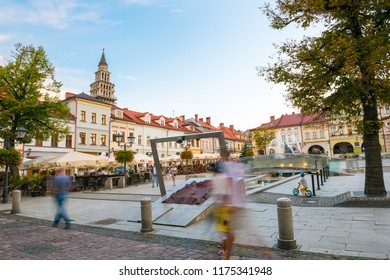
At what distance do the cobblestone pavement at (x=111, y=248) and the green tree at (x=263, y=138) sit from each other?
177 ft

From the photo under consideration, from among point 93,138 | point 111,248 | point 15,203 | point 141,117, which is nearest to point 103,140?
point 93,138

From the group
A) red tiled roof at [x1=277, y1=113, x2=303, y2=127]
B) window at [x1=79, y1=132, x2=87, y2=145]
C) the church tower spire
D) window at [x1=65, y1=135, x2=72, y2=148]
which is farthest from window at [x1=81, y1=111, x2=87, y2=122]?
red tiled roof at [x1=277, y1=113, x2=303, y2=127]

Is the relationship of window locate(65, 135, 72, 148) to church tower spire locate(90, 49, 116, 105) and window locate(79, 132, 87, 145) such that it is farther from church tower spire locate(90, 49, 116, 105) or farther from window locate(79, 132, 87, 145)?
church tower spire locate(90, 49, 116, 105)

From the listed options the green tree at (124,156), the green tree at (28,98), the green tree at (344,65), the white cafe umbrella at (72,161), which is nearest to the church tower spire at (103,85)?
the green tree at (28,98)

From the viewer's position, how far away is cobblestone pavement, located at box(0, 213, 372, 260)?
16.0ft

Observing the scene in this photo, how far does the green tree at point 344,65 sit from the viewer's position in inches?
306

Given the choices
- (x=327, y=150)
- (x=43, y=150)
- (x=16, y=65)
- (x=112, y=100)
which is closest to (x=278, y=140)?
(x=327, y=150)

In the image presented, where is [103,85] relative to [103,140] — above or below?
above

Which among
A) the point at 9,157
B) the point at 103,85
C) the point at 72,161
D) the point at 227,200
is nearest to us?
the point at 227,200

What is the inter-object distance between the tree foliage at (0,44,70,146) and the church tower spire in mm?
39196

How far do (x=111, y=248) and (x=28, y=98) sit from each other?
19.7 metres

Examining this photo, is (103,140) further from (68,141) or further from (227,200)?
(227,200)

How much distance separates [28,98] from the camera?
66.8 ft

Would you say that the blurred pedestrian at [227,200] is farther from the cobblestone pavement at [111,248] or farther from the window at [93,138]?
the window at [93,138]
